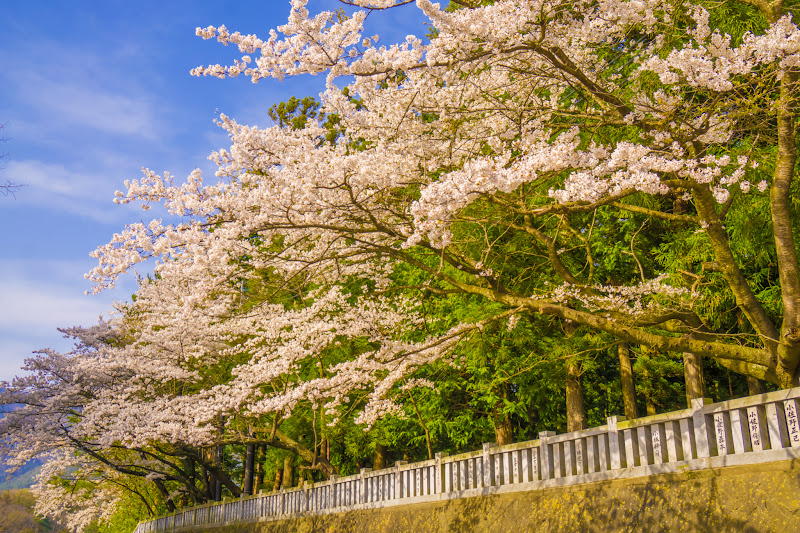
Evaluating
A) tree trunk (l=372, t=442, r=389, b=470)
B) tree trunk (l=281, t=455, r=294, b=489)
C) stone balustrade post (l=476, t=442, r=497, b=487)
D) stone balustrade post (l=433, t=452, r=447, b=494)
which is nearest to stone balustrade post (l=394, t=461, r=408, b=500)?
stone balustrade post (l=433, t=452, r=447, b=494)

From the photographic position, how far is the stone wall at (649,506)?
643 centimetres

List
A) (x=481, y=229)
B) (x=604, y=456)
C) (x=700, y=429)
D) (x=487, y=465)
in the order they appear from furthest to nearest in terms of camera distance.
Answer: (x=481, y=229) < (x=487, y=465) < (x=604, y=456) < (x=700, y=429)

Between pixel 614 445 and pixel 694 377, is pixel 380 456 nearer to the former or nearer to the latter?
pixel 694 377

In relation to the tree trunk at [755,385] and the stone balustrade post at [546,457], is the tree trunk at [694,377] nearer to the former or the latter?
the tree trunk at [755,385]

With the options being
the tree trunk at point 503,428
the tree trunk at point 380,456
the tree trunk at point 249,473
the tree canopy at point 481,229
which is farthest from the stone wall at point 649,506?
the tree trunk at point 249,473

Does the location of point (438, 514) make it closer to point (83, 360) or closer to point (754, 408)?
point (754, 408)

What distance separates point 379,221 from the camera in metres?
10.2

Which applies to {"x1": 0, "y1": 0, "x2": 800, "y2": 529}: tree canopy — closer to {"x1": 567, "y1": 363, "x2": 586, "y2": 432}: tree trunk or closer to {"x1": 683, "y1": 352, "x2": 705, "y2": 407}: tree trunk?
{"x1": 567, "y1": 363, "x2": 586, "y2": 432}: tree trunk

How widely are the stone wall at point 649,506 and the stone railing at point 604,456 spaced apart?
0.46ft

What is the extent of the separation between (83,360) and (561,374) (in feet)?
48.7

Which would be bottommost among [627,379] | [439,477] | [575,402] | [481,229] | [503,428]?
[439,477]

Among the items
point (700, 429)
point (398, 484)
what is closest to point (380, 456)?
point (398, 484)

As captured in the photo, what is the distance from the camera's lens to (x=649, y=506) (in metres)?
7.65

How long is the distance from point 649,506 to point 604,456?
3.62ft
